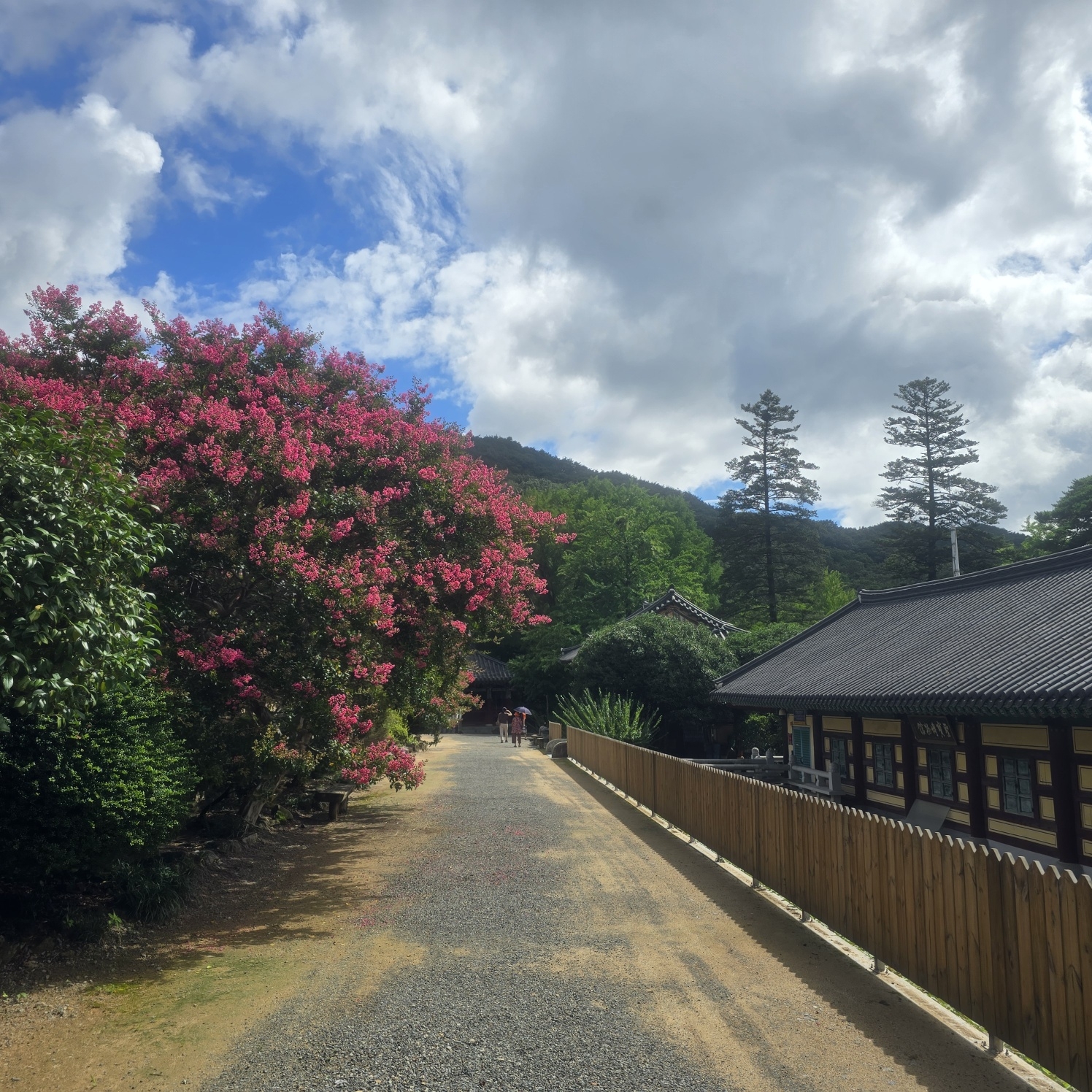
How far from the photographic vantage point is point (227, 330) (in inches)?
507

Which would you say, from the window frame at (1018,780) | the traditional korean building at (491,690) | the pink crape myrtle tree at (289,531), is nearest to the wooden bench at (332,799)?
the pink crape myrtle tree at (289,531)

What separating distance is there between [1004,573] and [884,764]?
202 inches

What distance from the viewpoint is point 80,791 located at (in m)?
7.23

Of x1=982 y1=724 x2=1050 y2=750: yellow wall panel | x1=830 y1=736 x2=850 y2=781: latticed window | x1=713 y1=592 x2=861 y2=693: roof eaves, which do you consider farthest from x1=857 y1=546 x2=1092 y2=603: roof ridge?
x1=830 y1=736 x2=850 y2=781: latticed window

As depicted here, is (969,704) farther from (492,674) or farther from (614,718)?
(492,674)

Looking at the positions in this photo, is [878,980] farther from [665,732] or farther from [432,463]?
[665,732]

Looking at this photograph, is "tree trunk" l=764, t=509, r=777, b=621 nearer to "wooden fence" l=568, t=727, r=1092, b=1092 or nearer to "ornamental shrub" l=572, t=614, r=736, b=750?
"ornamental shrub" l=572, t=614, r=736, b=750

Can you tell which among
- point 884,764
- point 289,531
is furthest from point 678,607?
point 289,531

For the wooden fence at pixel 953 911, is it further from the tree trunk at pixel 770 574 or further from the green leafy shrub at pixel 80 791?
the tree trunk at pixel 770 574

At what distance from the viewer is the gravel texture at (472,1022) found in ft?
16.7

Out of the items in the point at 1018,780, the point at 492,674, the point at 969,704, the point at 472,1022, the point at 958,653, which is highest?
the point at 958,653

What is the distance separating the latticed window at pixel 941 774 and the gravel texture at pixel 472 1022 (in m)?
8.54

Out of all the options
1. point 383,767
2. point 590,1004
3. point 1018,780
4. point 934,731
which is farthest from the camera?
point 934,731

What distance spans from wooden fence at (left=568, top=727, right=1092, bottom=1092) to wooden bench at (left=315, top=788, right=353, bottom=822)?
8.55 meters
